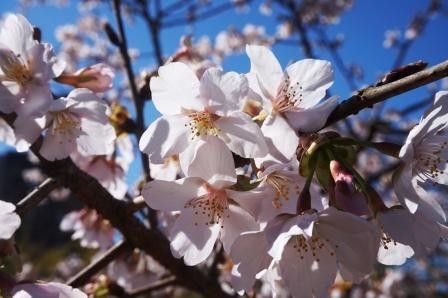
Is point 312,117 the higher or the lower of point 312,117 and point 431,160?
the higher

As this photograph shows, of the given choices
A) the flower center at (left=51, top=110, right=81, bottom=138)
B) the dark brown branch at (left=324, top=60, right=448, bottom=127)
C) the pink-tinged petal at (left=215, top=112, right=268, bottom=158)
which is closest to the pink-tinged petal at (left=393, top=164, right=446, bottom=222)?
the dark brown branch at (left=324, top=60, right=448, bottom=127)

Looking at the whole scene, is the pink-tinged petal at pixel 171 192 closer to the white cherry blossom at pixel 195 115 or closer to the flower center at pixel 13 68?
the white cherry blossom at pixel 195 115

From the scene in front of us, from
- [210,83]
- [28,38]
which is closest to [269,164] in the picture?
[210,83]

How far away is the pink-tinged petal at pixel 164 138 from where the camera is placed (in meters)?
0.95

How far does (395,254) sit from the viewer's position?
99 cm

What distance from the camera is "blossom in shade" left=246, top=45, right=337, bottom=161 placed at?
Result: 0.87 meters

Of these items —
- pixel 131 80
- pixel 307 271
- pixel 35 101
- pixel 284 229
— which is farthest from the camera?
pixel 131 80

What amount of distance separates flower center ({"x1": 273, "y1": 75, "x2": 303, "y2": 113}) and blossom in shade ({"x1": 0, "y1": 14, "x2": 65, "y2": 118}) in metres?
0.53

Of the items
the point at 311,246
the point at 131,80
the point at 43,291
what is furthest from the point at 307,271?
the point at 131,80

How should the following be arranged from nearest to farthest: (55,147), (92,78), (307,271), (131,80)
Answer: (307,271)
(55,147)
(92,78)
(131,80)

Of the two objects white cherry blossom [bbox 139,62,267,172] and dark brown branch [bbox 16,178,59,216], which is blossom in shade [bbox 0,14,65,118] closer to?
dark brown branch [bbox 16,178,59,216]

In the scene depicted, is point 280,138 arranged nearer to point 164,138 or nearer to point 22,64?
point 164,138

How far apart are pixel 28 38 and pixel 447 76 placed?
0.92 m

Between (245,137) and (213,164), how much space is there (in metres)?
0.08
